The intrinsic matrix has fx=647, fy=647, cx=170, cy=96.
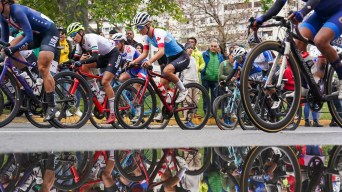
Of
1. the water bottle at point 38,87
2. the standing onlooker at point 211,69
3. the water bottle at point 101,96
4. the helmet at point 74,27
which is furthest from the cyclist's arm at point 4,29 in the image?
the standing onlooker at point 211,69

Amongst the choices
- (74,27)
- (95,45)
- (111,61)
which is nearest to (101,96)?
(111,61)

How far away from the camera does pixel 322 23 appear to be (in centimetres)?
689

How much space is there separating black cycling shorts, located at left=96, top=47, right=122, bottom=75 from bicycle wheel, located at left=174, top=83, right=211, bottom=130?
1282 millimetres

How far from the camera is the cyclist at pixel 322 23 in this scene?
634 cm

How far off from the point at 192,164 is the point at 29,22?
5.68 m

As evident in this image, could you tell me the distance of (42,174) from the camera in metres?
3.25

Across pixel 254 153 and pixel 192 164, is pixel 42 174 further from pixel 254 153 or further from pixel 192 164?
pixel 254 153

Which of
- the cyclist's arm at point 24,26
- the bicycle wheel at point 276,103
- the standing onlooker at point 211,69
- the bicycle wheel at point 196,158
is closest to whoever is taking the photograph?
the bicycle wheel at point 196,158

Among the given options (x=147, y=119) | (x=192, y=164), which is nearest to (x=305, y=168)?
(x=192, y=164)

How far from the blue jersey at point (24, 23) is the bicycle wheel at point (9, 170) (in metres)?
4.73

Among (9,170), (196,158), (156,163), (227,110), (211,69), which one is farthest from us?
(211,69)

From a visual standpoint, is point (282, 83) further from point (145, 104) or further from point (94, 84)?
point (94, 84)

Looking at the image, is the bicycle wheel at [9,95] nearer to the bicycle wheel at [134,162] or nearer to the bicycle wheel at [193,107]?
the bicycle wheel at [193,107]

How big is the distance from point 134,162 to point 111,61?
7.57m
